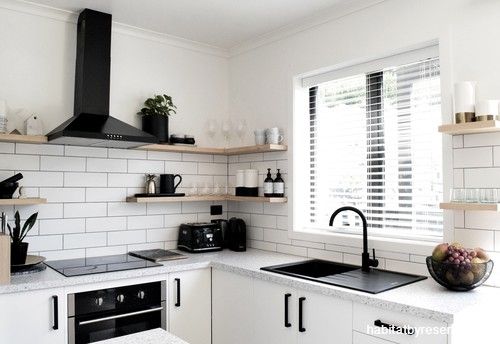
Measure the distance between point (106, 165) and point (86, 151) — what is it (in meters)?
0.17

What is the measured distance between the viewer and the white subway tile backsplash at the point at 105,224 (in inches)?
117

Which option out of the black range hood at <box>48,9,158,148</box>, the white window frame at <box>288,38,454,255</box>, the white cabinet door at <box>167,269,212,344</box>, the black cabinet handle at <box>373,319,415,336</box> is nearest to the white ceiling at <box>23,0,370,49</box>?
the black range hood at <box>48,9,158,148</box>

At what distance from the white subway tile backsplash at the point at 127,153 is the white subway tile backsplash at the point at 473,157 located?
6.88ft

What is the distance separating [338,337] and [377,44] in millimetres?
1688

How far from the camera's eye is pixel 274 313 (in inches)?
96.5

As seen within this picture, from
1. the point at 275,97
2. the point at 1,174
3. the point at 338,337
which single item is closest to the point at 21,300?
the point at 1,174

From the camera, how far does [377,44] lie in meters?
2.61

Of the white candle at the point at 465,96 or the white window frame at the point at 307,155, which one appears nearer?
the white candle at the point at 465,96

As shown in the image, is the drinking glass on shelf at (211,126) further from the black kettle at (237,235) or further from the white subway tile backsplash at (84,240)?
the white subway tile backsplash at (84,240)

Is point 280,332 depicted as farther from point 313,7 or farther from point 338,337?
point 313,7

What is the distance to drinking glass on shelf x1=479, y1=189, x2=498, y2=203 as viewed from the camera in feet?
6.55

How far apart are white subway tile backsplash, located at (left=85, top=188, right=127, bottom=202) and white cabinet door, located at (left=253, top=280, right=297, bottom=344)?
1195mm

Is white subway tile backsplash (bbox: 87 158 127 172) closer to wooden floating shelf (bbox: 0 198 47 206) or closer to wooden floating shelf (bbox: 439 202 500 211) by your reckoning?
wooden floating shelf (bbox: 0 198 47 206)

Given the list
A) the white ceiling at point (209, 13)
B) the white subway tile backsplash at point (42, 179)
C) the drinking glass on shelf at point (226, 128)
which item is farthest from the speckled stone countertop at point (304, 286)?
the white ceiling at point (209, 13)
